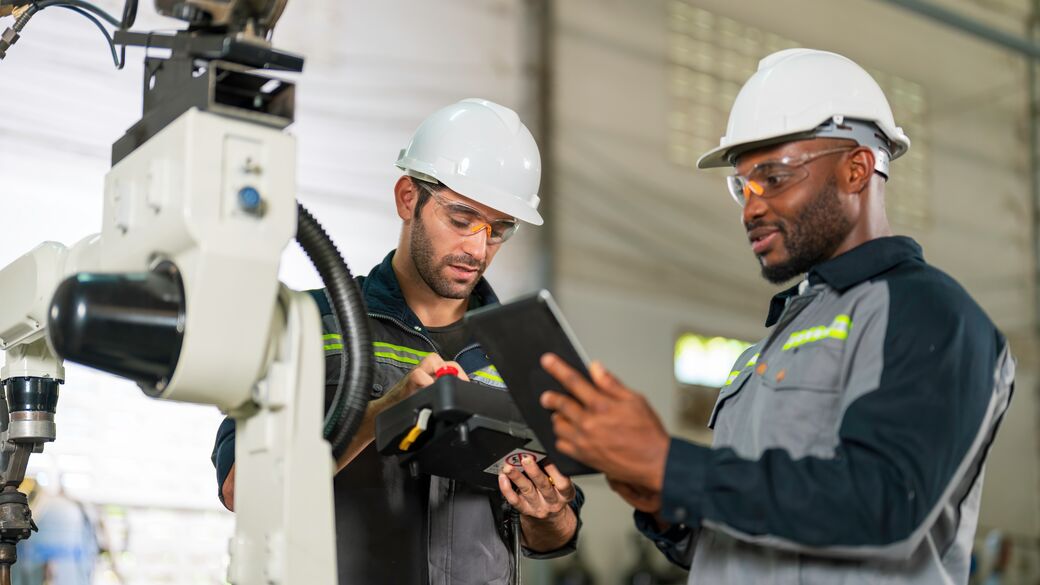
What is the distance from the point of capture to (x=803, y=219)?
5.73ft

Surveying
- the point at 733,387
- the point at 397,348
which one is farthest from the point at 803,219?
the point at 397,348

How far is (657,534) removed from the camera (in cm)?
181

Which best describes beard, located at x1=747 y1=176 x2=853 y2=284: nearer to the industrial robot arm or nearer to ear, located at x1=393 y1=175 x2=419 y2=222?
the industrial robot arm

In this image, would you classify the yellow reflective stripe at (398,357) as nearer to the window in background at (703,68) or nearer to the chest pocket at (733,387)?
the chest pocket at (733,387)

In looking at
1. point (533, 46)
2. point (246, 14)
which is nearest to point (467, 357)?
point (246, 14)

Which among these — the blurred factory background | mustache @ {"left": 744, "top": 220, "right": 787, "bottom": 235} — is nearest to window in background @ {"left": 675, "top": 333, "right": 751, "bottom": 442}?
the blurred factory background

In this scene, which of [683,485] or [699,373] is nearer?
[683,485]

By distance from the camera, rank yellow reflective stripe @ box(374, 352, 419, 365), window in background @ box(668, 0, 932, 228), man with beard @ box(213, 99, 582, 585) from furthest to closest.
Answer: window in background @ box(668, 0, 932, 228), yellow reflective stripe @ box(374, 352, 419, 365), man with beard @ box(213, 99, 582, 585)

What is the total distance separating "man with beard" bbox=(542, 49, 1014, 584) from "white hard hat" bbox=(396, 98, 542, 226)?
622 mm

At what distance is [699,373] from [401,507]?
4472 millimetres

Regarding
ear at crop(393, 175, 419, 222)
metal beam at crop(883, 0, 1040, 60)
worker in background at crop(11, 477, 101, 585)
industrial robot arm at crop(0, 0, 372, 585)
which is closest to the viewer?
industrial robot arm at crop(0, 0, 372, 585)

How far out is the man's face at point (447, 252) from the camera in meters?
2.37

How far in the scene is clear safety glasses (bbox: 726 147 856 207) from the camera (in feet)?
5.80

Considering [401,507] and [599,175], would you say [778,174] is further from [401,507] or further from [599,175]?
[599,175]
